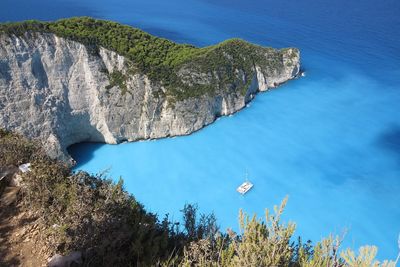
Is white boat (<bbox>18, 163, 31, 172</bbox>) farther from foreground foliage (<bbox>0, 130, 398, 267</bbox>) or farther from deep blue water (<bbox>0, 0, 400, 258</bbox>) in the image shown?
deep blue water (<bbox>0, 0, 400, 258</bbox>)

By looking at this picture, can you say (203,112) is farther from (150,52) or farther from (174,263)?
(174,263)

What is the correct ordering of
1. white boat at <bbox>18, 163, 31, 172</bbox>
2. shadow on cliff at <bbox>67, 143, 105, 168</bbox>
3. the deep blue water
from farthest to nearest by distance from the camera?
1. shadow on cliff at <bbox>67, 143, 105, 168</bbox>
2. the deep blue water
3. white boat at <bbox>18, 163, 31, 172</bbox>

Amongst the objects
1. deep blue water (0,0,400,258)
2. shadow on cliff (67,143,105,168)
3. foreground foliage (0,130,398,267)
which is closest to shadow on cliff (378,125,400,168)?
deep blue water (0,0,400,258)

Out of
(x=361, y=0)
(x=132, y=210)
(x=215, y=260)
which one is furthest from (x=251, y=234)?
(x=361, y=0)

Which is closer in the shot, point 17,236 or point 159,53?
point 17,236

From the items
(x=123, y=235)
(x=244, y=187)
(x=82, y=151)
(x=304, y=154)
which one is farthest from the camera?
(x=82, y=151)

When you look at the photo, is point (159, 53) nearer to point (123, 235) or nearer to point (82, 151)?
point (82, 151)

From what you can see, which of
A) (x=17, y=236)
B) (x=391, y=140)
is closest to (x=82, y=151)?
(x=17, y=236)

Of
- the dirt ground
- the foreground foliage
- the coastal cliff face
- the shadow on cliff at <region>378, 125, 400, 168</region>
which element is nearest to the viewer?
the dirt ground
